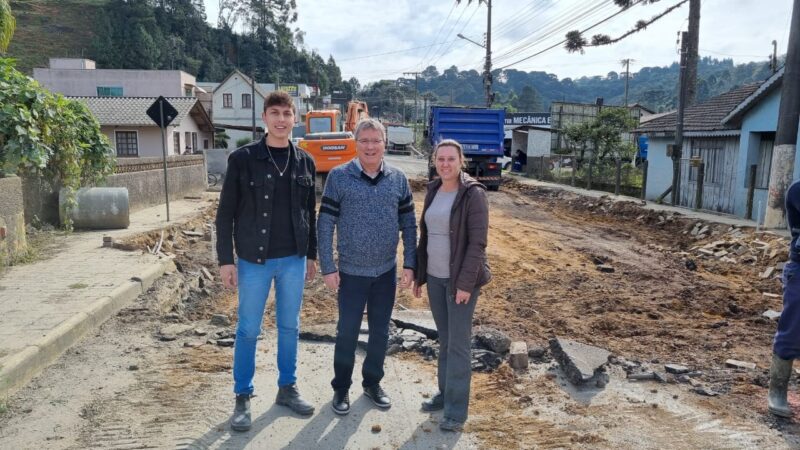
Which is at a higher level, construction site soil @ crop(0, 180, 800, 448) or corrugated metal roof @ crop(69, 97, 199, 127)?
corrugated metal roof @ crop(69, 97, 199, 127)

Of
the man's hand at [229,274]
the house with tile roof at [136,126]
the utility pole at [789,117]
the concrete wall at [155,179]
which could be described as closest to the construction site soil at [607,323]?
the man's hand at [229,274]

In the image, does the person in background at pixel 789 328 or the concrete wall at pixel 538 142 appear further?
the concrete wall at pixel 538 142

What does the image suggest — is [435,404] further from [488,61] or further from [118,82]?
[118,82]

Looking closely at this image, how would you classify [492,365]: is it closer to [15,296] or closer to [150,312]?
[150,312]

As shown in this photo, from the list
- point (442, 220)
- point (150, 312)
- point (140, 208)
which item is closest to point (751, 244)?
point (442, 220)

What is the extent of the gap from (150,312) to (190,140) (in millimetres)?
29497

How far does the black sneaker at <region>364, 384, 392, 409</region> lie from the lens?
3.81m

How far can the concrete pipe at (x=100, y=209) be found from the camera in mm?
9750

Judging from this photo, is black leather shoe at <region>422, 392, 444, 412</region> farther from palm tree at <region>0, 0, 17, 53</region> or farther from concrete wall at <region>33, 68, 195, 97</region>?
concrete wall at <region>33, 68, 195, 97</region>

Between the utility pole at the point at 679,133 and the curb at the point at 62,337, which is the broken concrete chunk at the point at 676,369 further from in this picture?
the utility pole at the point at 679,133

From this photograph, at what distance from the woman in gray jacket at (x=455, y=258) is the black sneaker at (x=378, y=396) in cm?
40

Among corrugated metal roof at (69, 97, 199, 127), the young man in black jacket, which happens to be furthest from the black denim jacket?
corrugated metal roof at (69, 97, 199, 127)

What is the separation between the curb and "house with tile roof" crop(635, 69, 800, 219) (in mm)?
11617

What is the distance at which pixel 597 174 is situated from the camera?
23.5m
